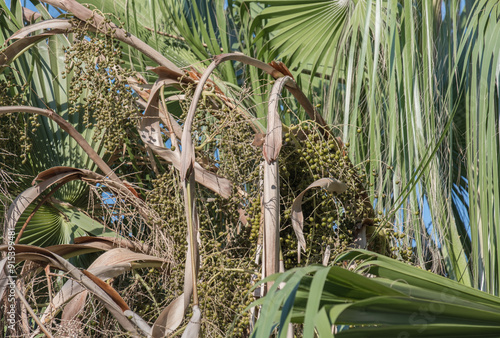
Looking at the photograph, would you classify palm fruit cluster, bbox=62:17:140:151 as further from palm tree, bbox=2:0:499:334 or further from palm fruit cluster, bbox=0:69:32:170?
palm fruit cluster, bbox=0:69:32:170

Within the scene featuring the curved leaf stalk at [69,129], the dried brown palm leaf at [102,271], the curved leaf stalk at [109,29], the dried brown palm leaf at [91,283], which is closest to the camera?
the dried brown palm leaf at [91,283]

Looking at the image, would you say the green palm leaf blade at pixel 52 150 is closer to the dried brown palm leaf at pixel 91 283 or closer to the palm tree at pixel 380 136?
the palm tree at pixel 380 136

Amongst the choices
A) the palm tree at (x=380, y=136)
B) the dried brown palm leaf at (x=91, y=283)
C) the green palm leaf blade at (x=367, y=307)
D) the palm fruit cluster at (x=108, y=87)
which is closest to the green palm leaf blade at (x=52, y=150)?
the palm tree at (x=380, y=136)

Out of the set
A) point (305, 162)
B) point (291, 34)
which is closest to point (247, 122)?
point (305, 162)

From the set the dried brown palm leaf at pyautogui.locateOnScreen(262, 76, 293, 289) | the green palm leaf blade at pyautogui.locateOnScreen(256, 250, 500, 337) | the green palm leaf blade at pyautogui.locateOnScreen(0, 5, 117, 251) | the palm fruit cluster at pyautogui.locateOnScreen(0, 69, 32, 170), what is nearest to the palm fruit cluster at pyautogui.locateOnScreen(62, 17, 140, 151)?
the green palm leaf blade at pyautogui.locateOnScreen(0, 5, 117, 251)

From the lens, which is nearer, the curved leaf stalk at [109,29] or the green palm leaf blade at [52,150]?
the curved leaf stalk at [109,29]

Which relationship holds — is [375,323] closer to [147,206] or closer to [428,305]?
[428,305]

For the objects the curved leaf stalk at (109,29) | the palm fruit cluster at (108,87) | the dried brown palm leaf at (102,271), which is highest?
the curved leaf stalk at (109,29)

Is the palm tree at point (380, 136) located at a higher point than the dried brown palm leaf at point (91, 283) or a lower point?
higher

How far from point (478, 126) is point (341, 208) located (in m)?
0.42

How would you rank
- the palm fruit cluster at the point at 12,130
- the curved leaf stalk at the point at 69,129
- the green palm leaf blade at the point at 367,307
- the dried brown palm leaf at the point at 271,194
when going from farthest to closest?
the palm fruit cluster at the point at 12,130 < the curved leaf stalk at the point at 69,129 < the dried brown palm leaf at the point at 271,194 < the green palm leaf blade at the point at 367,307

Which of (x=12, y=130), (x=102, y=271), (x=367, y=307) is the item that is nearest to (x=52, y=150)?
(x=12, y=130)

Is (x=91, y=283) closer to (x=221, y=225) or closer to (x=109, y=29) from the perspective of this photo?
(x=221, y=225)

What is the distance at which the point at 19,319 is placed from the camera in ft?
5.73
